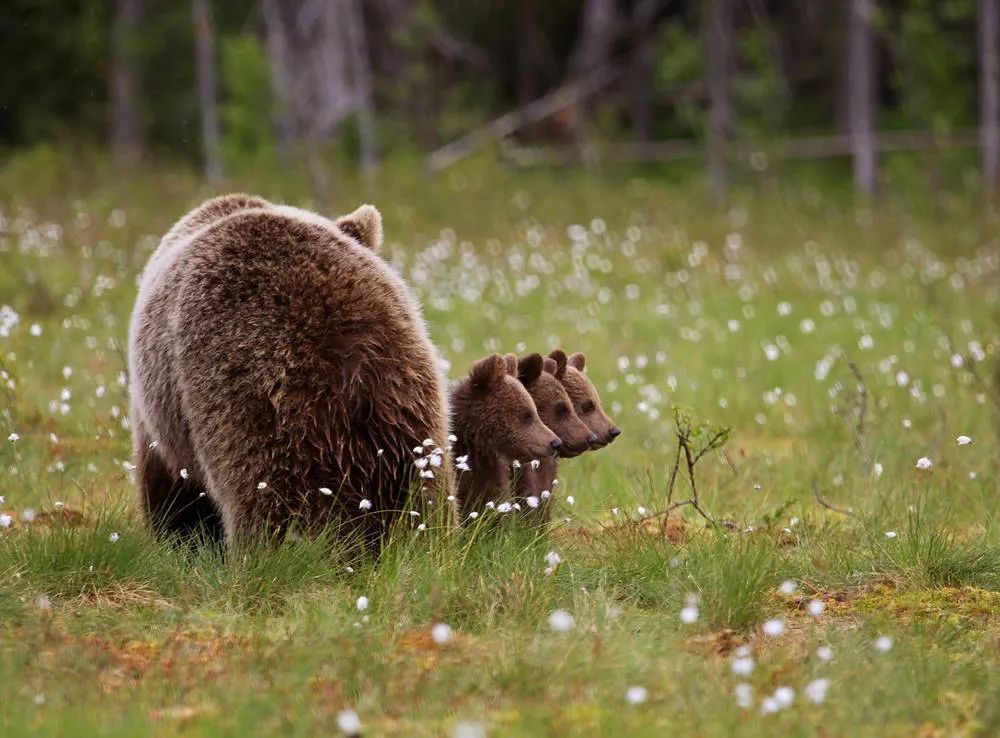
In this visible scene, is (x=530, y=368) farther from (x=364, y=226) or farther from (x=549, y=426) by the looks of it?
(x=364, y=226)

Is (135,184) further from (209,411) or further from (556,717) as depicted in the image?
(556,717)

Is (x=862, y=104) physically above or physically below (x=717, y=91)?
below

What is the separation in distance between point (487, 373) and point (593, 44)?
2913 centimetres

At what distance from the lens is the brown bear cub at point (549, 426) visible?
6.46 m

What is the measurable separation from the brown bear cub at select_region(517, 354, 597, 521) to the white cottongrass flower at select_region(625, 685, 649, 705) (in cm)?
205

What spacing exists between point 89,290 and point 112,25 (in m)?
22.3

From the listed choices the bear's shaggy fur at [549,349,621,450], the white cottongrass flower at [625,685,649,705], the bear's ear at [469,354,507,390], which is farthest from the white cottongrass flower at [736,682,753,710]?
the bear's shaggy fur at [549,349,621,450]

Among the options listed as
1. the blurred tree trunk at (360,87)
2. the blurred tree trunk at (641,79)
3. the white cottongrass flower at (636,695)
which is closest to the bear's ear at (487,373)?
the white cottongrass flower at (636,695)

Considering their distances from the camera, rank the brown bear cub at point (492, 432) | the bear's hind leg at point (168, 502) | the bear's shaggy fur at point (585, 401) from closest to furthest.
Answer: the bear's hind leg at point (168, 502)
the brown bear cub at point (492, 432)
the bear's shaggy fur at point (585, 401)

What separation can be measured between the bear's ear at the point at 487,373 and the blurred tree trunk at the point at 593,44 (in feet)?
83.7

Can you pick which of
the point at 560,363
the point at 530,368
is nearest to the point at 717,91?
the point at 560,363

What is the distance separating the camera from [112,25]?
33188 mm

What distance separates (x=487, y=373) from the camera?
251 inches

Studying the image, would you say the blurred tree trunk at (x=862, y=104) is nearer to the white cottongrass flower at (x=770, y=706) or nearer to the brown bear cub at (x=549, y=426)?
the brown bear cub at (x=549, y=426)
